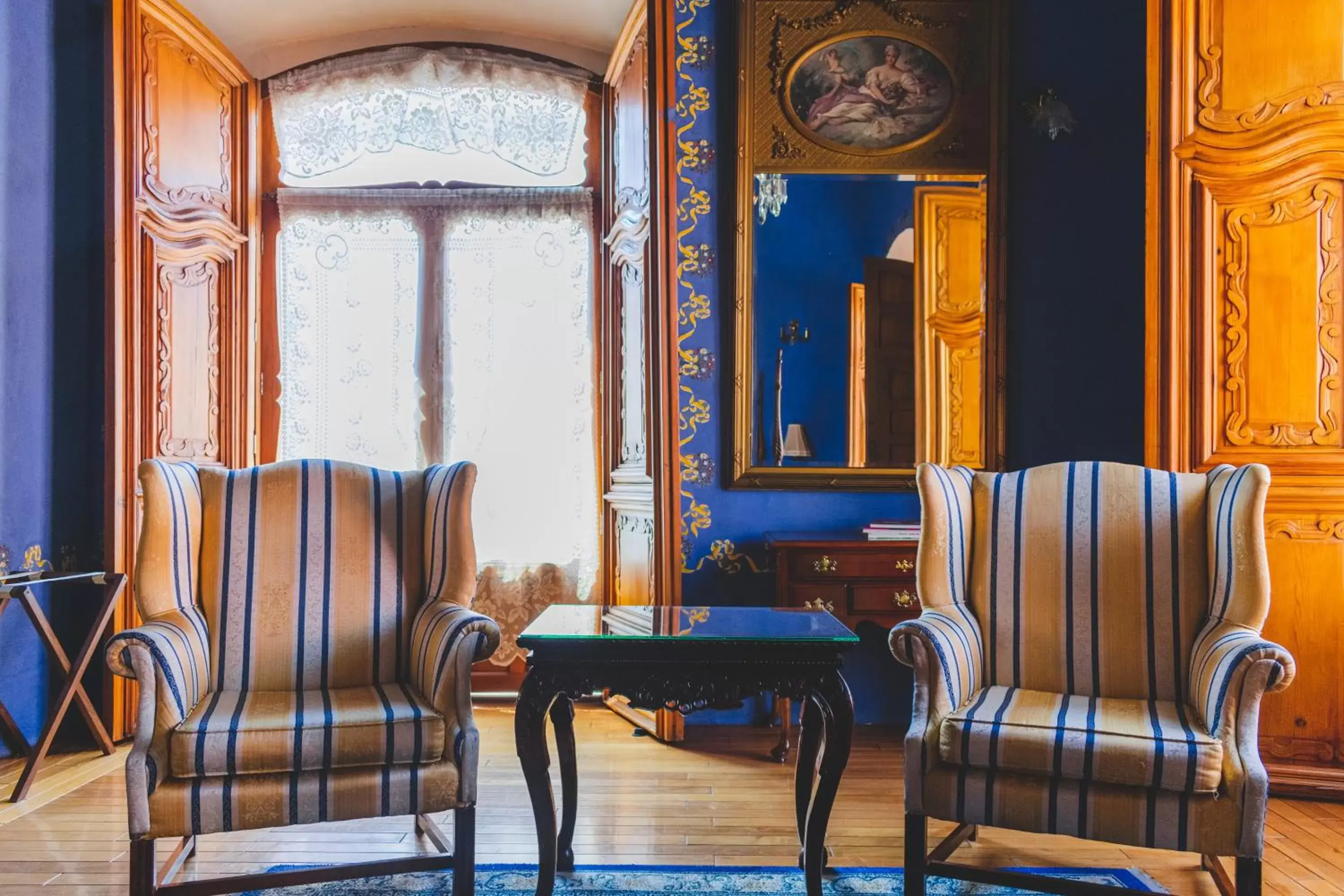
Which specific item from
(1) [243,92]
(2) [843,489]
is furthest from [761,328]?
(1) [243,92]

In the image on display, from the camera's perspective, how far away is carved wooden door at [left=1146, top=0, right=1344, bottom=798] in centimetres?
284

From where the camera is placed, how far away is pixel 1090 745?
6.12 ft

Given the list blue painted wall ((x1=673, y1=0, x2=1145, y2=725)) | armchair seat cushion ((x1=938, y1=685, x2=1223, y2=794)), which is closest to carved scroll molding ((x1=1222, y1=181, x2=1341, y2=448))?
blue painted wall ((x1=673, y1=0, x2=1145, y2=725))

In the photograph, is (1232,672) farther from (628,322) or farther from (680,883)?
(628,322)

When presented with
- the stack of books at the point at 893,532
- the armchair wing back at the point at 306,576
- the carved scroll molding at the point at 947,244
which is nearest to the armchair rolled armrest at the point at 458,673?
the armchair wing back at the point at 306,576

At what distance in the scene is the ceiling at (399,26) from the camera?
3.89 metres

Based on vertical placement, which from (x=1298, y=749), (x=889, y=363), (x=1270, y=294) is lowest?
(x=1298, y=749)

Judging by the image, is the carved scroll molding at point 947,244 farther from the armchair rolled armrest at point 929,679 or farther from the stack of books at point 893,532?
the armchair rolled armrest at point 929,679

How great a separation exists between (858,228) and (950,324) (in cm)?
50

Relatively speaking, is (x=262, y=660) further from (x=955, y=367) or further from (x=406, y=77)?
(x=406, y=77)

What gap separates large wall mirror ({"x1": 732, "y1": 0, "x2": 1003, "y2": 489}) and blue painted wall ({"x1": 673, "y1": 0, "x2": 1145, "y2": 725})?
70 millimetres

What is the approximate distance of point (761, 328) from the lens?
3.54m

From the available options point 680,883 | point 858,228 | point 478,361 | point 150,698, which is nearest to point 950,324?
point 858,228

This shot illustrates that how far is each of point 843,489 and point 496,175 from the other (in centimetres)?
209
